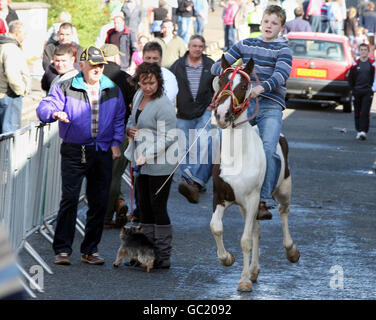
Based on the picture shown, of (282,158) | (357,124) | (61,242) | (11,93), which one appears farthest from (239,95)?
(357,124)

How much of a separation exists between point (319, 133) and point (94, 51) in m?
13.6

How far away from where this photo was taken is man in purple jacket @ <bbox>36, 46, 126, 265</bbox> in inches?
319

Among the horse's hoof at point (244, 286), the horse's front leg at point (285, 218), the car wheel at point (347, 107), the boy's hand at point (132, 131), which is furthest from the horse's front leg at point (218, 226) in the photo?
the car wheel at point (347, 107)

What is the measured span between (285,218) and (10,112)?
18.1 feet

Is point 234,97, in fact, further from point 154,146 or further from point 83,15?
point 83,15

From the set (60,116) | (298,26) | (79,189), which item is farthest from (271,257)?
(298,26)

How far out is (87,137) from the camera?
26.8 ft

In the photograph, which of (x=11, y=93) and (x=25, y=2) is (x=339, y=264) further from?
(x=25, y=2)

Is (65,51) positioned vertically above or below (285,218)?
above

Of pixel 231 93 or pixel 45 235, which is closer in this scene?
pixel 231 93

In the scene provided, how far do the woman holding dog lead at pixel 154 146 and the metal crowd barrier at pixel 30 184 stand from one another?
3.35 feet

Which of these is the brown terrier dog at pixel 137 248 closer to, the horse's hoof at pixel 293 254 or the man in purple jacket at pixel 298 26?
the horse's hoof at pixel 293 254

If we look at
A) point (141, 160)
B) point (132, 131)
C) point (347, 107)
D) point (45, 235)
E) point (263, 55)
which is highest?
point (263, 55)

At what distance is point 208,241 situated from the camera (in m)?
9.72
